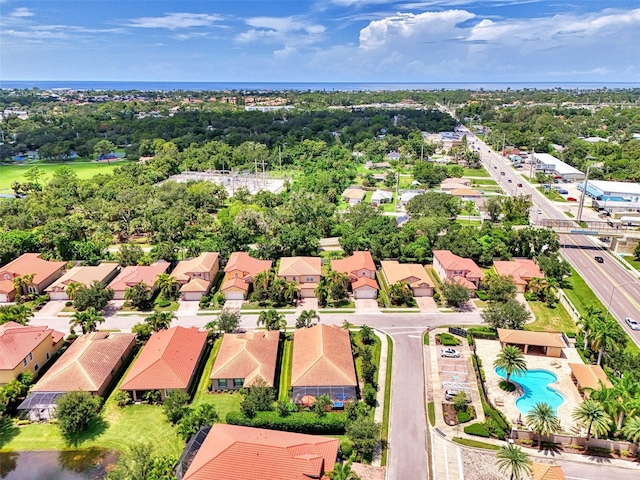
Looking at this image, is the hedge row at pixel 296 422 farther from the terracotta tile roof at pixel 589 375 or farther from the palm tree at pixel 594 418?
the terracotta tile roof at pixel 589 375

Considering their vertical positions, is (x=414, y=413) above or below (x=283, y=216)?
below

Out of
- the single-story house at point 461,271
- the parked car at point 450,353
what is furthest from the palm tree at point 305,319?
the single-story house at point 461,271

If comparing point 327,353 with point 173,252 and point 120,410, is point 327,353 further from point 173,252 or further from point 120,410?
point 173,252

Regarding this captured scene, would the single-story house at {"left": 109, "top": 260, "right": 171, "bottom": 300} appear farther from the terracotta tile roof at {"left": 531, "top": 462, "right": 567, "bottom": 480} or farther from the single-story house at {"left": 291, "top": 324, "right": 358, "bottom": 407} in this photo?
the terracotta tile roof at {"left": 531, "top": 462, "right": 567, "bottom": 480}

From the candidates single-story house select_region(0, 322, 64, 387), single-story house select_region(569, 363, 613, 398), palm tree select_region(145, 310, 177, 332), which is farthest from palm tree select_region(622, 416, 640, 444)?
single-story house select_region(0, 322, 64, 387)

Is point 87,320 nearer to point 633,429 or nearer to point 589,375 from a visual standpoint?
point 589,375

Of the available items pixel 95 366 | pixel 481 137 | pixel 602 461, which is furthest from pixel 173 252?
pixel 481 137
